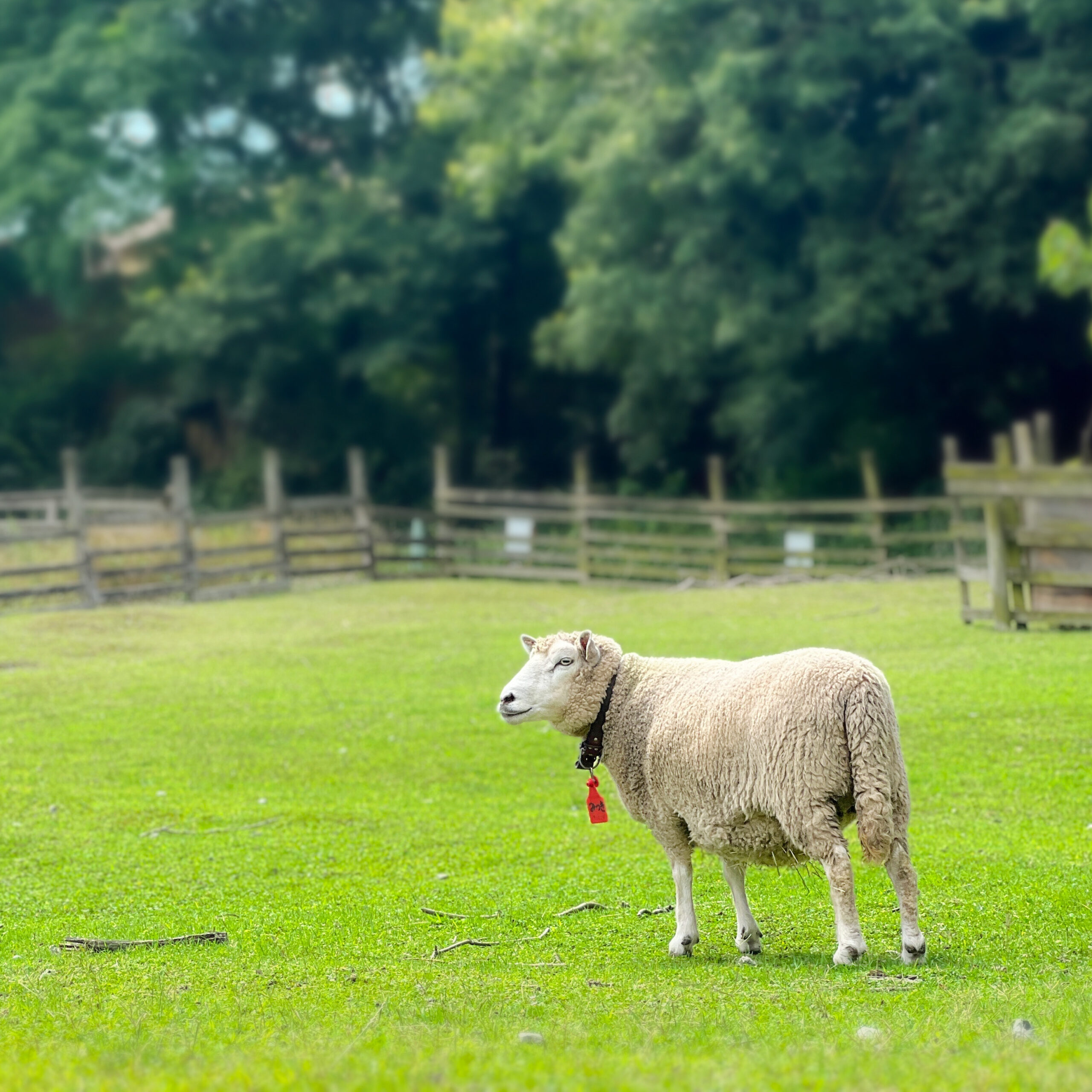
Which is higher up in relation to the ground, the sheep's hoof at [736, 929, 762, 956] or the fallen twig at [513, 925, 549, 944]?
the sheep's hoof at [736, 929, 762, 956]

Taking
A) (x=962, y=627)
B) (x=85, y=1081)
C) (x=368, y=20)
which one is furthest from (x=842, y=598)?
(x=368, y=20)

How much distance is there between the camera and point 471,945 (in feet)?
23.5

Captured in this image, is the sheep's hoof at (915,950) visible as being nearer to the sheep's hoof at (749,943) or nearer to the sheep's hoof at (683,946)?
the sheep's hoof at (749,943)

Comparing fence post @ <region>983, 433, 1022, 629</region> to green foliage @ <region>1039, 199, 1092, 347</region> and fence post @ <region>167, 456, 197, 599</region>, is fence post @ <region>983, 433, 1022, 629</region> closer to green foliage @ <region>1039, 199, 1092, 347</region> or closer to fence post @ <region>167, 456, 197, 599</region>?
green foliage @ <region>1039, 199, 1092, 347</region>

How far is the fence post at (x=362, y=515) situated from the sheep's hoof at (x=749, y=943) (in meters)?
19.2

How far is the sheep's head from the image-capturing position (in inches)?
271

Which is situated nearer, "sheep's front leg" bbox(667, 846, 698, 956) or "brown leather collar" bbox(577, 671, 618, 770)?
"sheep's front leg" bbox(667, 846, 698, 956)

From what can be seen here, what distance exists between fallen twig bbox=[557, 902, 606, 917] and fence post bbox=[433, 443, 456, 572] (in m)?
18.9

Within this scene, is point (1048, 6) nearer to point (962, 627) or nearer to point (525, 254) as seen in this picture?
point (962, 627)

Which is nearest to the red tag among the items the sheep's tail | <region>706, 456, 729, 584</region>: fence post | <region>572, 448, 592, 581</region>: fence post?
the sheep's tail

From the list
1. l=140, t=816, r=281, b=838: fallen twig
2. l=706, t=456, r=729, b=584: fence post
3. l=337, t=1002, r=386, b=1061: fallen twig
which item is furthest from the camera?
l=706, t=456, r=729, b=584: fence post

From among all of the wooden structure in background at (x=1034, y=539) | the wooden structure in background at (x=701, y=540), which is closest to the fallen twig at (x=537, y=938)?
the wooden structure in background at (x=1034, y=539)

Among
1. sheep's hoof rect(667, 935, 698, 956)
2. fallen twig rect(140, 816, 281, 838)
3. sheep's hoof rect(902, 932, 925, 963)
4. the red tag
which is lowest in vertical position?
fallen twig rect(140, 816, 281, 838)

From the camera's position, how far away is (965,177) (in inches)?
1001
